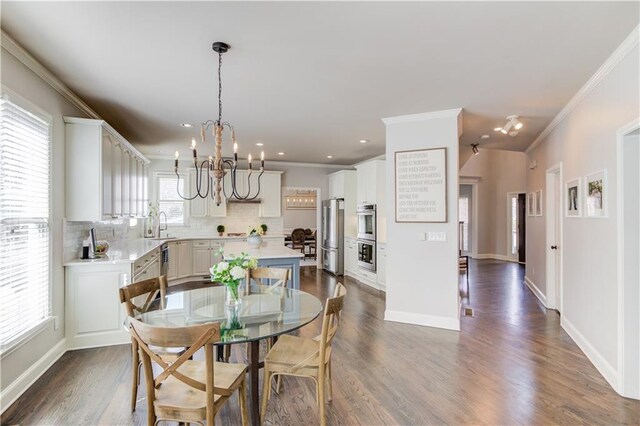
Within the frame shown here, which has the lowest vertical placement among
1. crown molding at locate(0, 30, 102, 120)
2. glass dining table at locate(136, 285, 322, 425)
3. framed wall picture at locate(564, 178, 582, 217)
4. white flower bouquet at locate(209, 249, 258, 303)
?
glass dining table at locate(136, 285, 322, 425)

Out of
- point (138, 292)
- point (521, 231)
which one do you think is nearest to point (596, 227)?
point (138, 292)

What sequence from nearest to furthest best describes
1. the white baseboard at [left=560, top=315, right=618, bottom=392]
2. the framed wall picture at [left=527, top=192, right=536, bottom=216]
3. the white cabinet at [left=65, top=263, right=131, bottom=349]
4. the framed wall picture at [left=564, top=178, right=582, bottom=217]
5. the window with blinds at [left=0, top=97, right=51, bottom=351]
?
1. the window with blinds at [left=0, top=97, right=51, bottom=351]
2. the white baseboard at [left=560, top=315, right=618, bottom=392]
3. the white cabinet at [left=65, top=263, right=131, bottom=349]
4. the framed wall picture at [left=564, top=178, right=582, bottom=217]
5. the framed wall picture at [left=527, top=192, right=536, bottom=216]

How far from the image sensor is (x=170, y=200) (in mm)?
6914

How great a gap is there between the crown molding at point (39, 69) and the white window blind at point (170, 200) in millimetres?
3225

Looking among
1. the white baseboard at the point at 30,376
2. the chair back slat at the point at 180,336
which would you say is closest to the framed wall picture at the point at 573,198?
the chair back slat at the point at 180,336

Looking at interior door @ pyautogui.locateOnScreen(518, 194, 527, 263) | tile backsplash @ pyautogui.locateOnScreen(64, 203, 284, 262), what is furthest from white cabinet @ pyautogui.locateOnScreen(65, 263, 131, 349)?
interior door @ pyautogui.locateOnScreen(518, 194, 527, 263)

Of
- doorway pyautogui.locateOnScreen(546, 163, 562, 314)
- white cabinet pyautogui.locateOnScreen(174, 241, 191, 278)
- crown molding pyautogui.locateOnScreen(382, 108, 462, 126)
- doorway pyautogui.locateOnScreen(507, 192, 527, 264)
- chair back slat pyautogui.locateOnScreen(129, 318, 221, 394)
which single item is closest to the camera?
chair back slat pyautogui.locateOnScreen(129, 318, 221, 394)

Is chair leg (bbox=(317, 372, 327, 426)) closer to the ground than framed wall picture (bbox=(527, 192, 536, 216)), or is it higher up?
closer to the ground

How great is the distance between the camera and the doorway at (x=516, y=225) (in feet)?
29.8

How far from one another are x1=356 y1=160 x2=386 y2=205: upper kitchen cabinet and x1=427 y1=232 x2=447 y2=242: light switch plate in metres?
2.07

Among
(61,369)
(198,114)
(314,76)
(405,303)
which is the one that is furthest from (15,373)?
(405,303)

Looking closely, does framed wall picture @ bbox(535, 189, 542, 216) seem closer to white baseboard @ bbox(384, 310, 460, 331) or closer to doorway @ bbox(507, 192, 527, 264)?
white baseboard @ bbox(384, 310, 460, 331)

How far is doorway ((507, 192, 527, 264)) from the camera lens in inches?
358

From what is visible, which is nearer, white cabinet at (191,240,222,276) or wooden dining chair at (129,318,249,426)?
wooden dining chair at (129,318,249,426)
